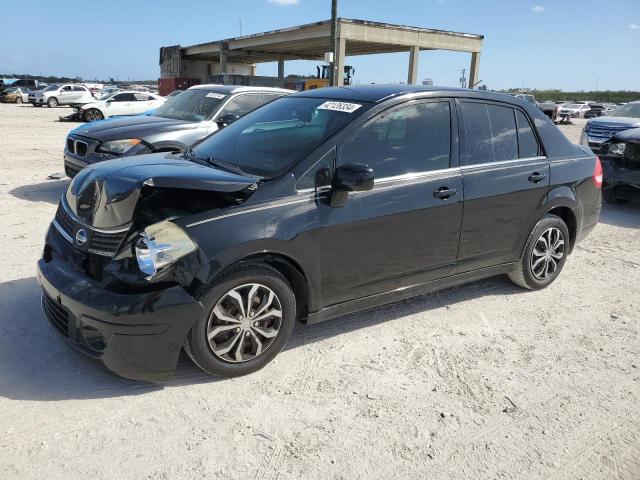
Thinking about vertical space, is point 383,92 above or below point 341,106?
above

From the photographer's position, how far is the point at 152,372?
2961mm

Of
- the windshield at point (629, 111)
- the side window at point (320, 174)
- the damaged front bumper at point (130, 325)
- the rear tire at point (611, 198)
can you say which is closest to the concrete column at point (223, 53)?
the windshield at point (629, 111)

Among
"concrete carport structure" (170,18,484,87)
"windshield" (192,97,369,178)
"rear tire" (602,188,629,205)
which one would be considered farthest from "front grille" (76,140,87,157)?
Answer: "concrete carport structure" (170,18,484,87)

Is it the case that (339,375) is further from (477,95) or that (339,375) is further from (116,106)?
(116,106)

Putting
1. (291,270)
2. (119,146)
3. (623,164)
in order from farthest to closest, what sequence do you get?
1. (623,164)
2. (119,146)
3. (291,270)

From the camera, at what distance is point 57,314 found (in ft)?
10.4

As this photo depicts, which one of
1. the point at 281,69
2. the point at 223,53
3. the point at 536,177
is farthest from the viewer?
the point at 281,69

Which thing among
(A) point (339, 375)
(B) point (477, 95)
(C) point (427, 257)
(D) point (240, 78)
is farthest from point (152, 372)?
(D) point (240, 78)

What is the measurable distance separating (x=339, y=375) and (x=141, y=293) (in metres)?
1.34

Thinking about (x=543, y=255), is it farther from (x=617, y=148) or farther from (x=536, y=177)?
(x=617, y=148)

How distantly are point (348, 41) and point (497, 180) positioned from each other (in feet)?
106

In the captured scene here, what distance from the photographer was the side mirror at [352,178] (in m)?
3.22

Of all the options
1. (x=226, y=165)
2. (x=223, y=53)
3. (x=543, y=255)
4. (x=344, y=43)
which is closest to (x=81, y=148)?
(x=226, y=165)

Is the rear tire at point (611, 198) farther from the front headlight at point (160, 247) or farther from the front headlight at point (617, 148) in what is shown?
the front headlight at point (160, 247)
